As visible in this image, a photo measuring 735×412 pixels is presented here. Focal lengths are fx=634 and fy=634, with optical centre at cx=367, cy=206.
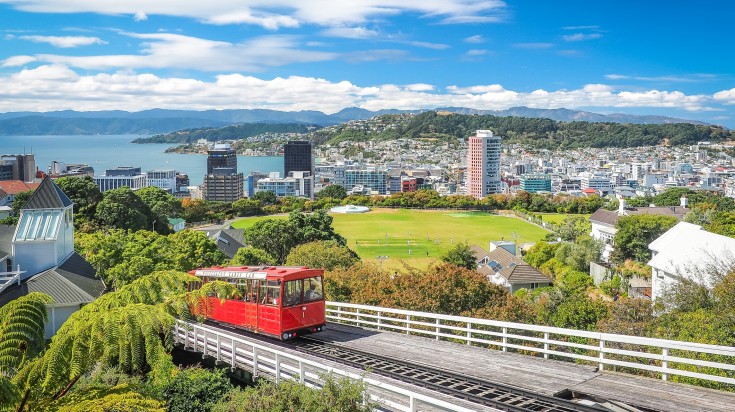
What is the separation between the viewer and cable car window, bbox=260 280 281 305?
14.8 m

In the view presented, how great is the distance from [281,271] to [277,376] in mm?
3992

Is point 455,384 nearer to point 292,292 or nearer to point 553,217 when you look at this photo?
point 292,292

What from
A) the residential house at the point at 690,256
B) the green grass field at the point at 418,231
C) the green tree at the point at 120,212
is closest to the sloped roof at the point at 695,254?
the residential house at the point at 690,256

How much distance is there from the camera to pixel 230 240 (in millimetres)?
50219

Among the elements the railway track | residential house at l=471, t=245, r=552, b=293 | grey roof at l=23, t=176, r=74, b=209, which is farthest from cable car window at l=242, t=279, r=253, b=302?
residential house at l=471, t=245, r=552, b=293

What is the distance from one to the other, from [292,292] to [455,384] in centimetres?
549

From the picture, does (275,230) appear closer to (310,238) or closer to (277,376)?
(310,238)

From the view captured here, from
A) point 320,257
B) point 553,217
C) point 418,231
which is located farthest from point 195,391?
point 553,217

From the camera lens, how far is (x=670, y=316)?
58.5 ft

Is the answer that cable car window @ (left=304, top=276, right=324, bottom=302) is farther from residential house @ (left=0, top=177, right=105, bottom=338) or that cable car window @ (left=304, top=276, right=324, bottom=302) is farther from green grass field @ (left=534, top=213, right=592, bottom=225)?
green grass field @ (left=534, top=213, right=592, bottom=225)

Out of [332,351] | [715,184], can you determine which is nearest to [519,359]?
[332,351]

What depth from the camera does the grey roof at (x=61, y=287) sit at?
74.6 feet

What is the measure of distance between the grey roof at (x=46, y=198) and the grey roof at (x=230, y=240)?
16.4 m

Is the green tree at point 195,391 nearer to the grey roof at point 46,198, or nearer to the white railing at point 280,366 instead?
the white railing at point 280,366
